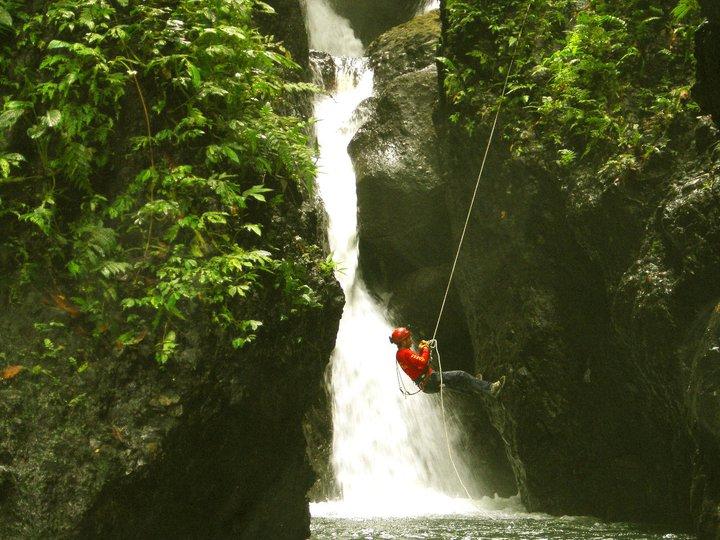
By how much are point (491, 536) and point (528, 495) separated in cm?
266

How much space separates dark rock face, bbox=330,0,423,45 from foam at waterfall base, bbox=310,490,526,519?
1445cm

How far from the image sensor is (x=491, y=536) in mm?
7617

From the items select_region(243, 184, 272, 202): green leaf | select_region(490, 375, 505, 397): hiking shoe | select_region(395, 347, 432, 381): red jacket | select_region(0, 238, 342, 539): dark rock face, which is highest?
select_region(243, 184, 272, 202): green leaf

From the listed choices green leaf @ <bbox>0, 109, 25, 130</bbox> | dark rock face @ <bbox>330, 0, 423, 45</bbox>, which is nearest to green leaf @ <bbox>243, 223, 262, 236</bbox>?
green leaf @ <bbox>0, 109, 25, 130</bbox>

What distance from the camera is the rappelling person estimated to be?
7.67 m

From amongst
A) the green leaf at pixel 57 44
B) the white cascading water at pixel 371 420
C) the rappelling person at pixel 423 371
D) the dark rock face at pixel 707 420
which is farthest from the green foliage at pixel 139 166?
the white cascading water at pixel 371 420

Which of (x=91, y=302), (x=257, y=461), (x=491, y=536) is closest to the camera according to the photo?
(x=91, y=302)

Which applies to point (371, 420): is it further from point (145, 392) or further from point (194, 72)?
point (194, 72)

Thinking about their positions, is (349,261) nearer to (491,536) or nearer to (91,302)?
(491,536)

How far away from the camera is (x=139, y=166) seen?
19.6 feet

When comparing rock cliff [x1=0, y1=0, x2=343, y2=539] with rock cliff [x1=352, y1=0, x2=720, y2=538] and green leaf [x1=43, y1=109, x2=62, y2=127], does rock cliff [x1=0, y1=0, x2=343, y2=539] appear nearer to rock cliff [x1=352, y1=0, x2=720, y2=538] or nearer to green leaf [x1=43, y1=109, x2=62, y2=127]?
green leaf [x1=43, y1=109, x2=62, y2=127]

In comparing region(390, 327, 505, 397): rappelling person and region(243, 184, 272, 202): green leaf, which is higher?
region(243, 184, 272, 202): green leaf

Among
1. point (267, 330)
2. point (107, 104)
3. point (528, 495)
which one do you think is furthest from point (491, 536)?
point (107, 104)

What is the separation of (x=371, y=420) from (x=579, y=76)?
7.11 metres
